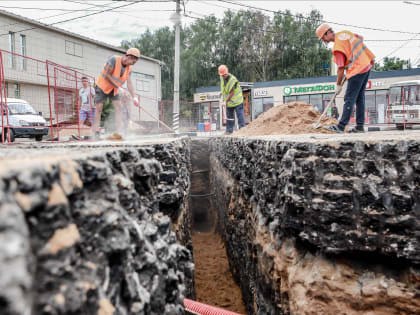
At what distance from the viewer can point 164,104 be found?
60.1ft

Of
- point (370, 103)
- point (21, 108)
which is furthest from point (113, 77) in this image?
point (370, 103)

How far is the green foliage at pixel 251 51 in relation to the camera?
4119 cm

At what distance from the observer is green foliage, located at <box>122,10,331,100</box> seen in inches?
1622

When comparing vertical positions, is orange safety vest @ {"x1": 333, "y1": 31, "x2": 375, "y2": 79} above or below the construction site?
above

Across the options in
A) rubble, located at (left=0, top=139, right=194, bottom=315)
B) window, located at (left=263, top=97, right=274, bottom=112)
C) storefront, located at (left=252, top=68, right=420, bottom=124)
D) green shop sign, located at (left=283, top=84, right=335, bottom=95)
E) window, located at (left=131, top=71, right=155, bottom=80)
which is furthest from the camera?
window, located at (left=263, top=97, right=274, bottom=112)

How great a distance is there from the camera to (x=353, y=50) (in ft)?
13.6

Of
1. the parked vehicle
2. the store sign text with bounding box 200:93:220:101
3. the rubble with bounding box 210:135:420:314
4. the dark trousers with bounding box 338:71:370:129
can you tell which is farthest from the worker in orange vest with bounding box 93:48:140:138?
the store sign text with bounding box 200:93:220:101

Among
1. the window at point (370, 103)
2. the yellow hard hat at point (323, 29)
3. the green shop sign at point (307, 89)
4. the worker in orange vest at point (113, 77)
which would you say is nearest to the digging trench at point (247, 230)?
the yellow hard hat at point (323, 29)

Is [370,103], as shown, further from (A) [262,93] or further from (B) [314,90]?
(A) [262,93]

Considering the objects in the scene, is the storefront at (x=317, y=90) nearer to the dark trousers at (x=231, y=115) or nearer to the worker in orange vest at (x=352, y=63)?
the dark trousers at (x=231, y=115)

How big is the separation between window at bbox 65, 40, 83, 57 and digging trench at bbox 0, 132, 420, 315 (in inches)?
790

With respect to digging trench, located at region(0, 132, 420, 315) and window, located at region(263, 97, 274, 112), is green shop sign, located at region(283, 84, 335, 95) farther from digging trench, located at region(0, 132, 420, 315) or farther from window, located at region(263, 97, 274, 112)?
digging trench, located at region(0, 132, 420, 315)

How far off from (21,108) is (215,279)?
22.8ft

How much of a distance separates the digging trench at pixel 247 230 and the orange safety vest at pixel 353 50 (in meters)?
2.05
